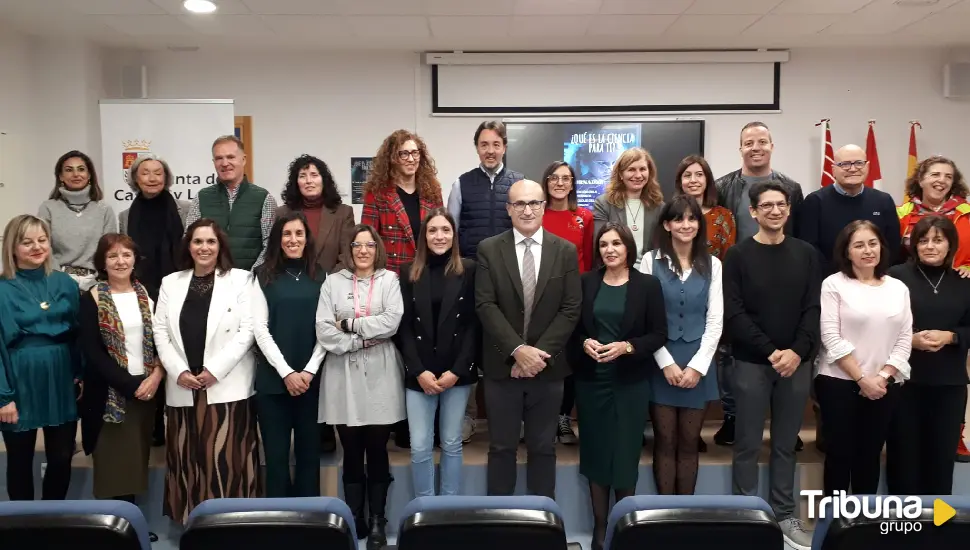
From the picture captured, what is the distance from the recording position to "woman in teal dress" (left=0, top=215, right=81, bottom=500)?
290cm

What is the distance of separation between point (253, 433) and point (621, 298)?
1.67 metres

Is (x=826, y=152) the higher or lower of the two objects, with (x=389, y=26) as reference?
lower

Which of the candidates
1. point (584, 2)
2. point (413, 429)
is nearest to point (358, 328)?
point (413, 429)

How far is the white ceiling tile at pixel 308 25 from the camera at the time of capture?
5.43 m

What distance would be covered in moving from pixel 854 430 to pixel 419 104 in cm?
482

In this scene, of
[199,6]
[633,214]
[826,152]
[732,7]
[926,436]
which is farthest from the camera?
[826,152]

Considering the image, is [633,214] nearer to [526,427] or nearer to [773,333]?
[773,333]

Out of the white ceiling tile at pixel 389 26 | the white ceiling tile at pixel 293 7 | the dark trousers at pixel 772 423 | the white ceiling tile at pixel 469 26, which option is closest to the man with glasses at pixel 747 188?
the dark trousers at pixel 772 423

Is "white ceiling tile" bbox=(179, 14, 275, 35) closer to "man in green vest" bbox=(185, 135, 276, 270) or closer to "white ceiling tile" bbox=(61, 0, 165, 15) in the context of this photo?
"white ceiling tile" bbox=(61, 0, 165, 15)

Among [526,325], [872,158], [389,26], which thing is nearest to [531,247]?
[526,325]

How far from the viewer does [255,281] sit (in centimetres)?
304

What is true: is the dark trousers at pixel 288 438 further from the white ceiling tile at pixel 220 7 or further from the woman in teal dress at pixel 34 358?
the white ceiling tile at pixel 220 7

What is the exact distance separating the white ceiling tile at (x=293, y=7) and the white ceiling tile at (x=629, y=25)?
2.01 metres

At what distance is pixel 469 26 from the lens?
570cm
